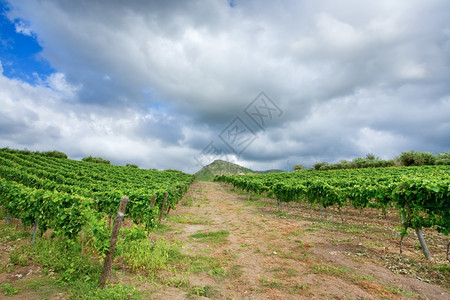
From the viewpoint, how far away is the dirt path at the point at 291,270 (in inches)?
203

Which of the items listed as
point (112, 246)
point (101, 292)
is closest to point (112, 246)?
point (112, 246)

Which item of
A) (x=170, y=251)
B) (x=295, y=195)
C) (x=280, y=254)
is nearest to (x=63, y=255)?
(x=170, y=251)

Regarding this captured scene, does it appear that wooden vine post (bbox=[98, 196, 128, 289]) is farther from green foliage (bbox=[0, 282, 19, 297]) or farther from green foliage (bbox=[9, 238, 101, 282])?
green foliage (bbox=[0, 282, 19, 297])

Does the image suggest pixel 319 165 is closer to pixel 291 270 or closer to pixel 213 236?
pixel 213 236

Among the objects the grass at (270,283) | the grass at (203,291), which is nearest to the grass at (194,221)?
the grass at (270,283)

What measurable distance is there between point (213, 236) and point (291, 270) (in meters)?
4.46

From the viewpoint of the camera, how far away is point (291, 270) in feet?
21.0

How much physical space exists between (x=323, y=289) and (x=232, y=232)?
596 cm

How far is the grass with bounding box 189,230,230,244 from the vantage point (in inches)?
375

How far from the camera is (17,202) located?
9430 millimetres

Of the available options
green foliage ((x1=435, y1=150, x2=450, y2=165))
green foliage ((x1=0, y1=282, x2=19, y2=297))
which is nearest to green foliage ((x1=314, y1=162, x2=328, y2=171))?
green foliage ((x1=435, y1=150, x2=450, y2=165))

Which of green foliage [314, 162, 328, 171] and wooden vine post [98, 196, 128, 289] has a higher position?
green foliage [314, 162, 328, 171]

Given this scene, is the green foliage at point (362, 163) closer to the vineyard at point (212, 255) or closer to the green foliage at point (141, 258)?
the vineyard at point (212, 255)

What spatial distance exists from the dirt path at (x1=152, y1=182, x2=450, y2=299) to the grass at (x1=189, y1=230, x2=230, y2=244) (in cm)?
13
